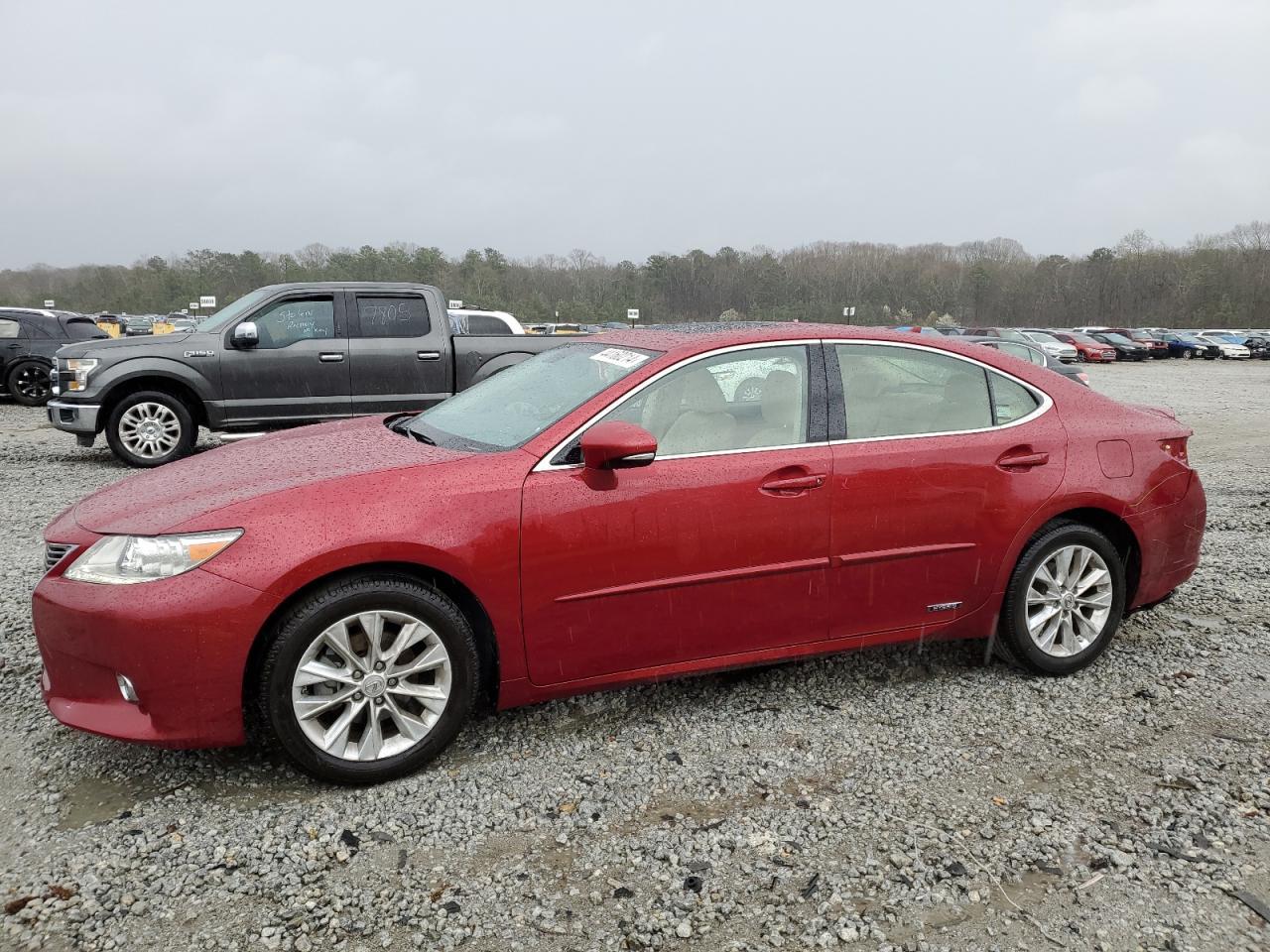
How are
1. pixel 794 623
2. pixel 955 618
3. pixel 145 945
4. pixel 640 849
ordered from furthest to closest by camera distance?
pixel 955 618 < pixel 794 623 < pixel 640 849 < pixel 145 945

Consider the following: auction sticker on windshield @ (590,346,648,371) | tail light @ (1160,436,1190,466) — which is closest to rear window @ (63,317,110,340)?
auction sticker on windshield @ (590,346,648,371)

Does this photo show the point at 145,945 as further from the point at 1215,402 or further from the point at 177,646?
the point at 1215,402

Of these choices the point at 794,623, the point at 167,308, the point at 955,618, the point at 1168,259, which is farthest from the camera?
the point at 1168,259

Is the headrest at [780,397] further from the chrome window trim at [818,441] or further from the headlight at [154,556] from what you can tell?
→ the headlight at [154,556]

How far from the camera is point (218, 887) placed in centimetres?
253

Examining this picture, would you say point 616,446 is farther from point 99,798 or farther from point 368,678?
point 99,798

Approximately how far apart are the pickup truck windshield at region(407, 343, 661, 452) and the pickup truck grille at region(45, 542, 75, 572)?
1.30 metres

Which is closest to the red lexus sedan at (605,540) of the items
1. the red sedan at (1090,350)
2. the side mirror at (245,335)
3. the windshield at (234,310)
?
the side mirror at (245,335)

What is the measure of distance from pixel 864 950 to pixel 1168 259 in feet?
366

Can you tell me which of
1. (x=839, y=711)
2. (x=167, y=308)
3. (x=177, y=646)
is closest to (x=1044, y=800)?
(x=839, y=711)

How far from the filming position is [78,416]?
9.14 meters

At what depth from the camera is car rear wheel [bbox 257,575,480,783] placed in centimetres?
289

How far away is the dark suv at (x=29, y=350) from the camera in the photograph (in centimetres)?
1538

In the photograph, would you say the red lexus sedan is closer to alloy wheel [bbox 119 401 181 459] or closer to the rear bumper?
the rear bumper
